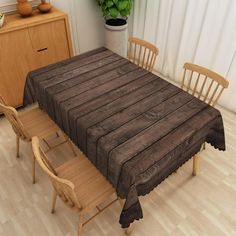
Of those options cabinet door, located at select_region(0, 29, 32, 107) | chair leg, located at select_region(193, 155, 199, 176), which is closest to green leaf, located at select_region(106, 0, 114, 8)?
cabinet door, located at select_region(0, 29, 32, 107)

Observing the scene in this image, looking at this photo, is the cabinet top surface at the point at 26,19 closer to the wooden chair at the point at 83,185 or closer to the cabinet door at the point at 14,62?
the cabinet door at the point at 14,62

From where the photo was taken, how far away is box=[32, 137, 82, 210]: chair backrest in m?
1.21

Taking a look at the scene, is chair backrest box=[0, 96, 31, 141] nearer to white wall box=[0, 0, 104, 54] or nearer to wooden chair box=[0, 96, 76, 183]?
wooden chair box=[0, 96, 76, 183]

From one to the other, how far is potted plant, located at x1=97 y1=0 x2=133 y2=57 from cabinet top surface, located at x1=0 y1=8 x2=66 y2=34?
0.68m

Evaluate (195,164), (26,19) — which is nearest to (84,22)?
(26,19)

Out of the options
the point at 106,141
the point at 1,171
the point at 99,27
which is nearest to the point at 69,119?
the point at 106,141

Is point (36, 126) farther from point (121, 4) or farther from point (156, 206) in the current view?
point (121, 4)

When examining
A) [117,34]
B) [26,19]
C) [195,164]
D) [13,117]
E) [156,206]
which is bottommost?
[156,206]

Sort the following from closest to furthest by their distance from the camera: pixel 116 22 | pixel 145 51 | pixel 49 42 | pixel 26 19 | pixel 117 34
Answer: pixel 145 51 → pixel 26 19 → pixel 49 42 → pixel 117 34 → pixel 116 22

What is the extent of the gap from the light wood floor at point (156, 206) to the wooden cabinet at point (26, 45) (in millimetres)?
873

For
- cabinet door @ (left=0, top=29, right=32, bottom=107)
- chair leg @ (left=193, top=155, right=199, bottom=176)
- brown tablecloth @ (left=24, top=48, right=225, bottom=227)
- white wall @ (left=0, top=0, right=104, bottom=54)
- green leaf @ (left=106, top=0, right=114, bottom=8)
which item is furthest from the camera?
white wall @ (left=0, top=0, right=104, bottom=54)

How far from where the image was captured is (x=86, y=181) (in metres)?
1.66

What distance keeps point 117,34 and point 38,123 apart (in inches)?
69.8

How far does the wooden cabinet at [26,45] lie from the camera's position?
8.07ft
